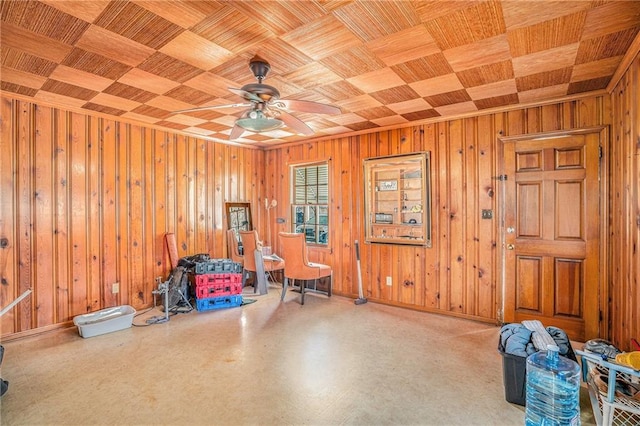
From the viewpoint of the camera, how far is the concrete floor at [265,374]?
2.12 m

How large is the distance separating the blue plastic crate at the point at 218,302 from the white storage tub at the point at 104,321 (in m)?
0.82

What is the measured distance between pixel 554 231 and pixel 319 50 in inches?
123

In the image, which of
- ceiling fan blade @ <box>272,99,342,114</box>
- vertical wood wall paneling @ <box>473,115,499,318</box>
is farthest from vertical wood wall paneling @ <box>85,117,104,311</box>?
vertical wood wall paneling @ <box>473,115,499,318</box>

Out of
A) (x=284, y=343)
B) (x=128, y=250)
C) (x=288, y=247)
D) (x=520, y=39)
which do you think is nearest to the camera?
(x=520, y=39)

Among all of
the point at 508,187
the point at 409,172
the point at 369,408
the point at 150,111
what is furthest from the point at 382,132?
the point at 369,408

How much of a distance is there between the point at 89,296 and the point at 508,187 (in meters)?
5.17

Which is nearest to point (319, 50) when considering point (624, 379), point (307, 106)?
point (307, 106)

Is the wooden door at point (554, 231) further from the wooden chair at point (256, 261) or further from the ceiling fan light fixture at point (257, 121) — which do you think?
the wooden chair at point (256, 261)

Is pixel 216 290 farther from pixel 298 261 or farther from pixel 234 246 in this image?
pixel 298 261

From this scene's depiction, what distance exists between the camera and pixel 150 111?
3.82 m

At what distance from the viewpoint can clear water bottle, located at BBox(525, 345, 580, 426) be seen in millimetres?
1962

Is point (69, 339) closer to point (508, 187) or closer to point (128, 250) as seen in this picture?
point (128, 250)

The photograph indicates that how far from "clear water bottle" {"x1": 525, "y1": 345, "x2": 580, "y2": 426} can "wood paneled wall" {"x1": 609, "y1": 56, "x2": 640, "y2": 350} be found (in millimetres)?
864

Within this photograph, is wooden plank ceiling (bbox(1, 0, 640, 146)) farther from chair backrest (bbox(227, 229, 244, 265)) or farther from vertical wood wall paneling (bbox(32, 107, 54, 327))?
chair backrest (bbox(227, 229, 244, 265))
